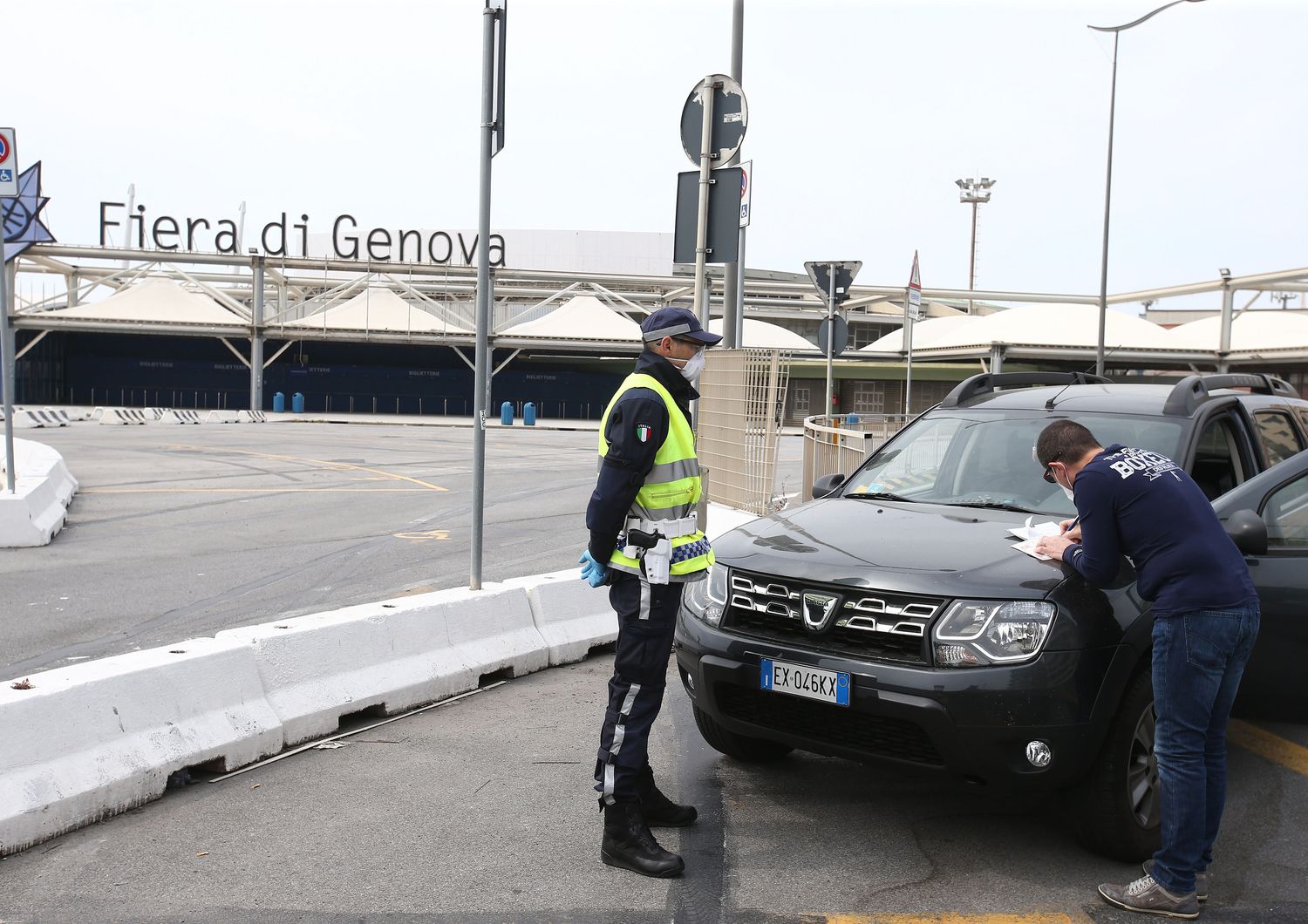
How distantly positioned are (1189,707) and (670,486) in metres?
1.89

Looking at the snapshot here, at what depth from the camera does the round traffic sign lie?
8.52 metres

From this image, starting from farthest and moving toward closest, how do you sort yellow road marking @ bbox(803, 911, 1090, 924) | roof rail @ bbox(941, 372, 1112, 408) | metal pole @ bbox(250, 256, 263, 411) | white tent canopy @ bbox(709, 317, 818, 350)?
white tent canopy @ bbox(709, 317, 818, 350) → metal pole @ bbox(250, 256, 263, 411) → roof rail @ bbox(941, 372, 1112, 408) → yellow road marking @ bbox(803, 911, 1090, 924)

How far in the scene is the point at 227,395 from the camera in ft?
164

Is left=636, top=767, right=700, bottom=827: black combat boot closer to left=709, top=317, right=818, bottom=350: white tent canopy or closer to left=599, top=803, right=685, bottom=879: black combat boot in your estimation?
left=599, top=803, right=685, bottom=879: black combat boot

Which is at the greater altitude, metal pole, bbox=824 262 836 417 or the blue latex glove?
metal pole, bbox=824 262 836 417

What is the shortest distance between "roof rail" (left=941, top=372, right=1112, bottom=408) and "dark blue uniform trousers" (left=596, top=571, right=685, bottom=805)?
2587 mm

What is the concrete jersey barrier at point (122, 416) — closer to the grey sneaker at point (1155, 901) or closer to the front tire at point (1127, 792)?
the front tire at point (1127, 792)

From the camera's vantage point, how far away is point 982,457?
17.7 ft

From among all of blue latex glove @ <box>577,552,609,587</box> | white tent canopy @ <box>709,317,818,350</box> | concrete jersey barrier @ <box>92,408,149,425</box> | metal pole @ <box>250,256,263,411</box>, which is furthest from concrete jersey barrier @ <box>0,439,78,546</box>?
white tent canopy @ <box>709,317,818,350</box>

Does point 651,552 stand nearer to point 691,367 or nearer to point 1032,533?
A: point 691,367

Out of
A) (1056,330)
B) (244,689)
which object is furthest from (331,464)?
(1056,330)

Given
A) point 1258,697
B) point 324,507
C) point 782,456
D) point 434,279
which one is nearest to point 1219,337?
point 782,456

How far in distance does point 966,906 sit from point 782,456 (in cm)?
2418

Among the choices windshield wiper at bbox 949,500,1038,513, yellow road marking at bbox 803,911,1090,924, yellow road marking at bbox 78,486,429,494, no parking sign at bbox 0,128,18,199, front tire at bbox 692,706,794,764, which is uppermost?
no parking sign at bbox 0,128,18,199
